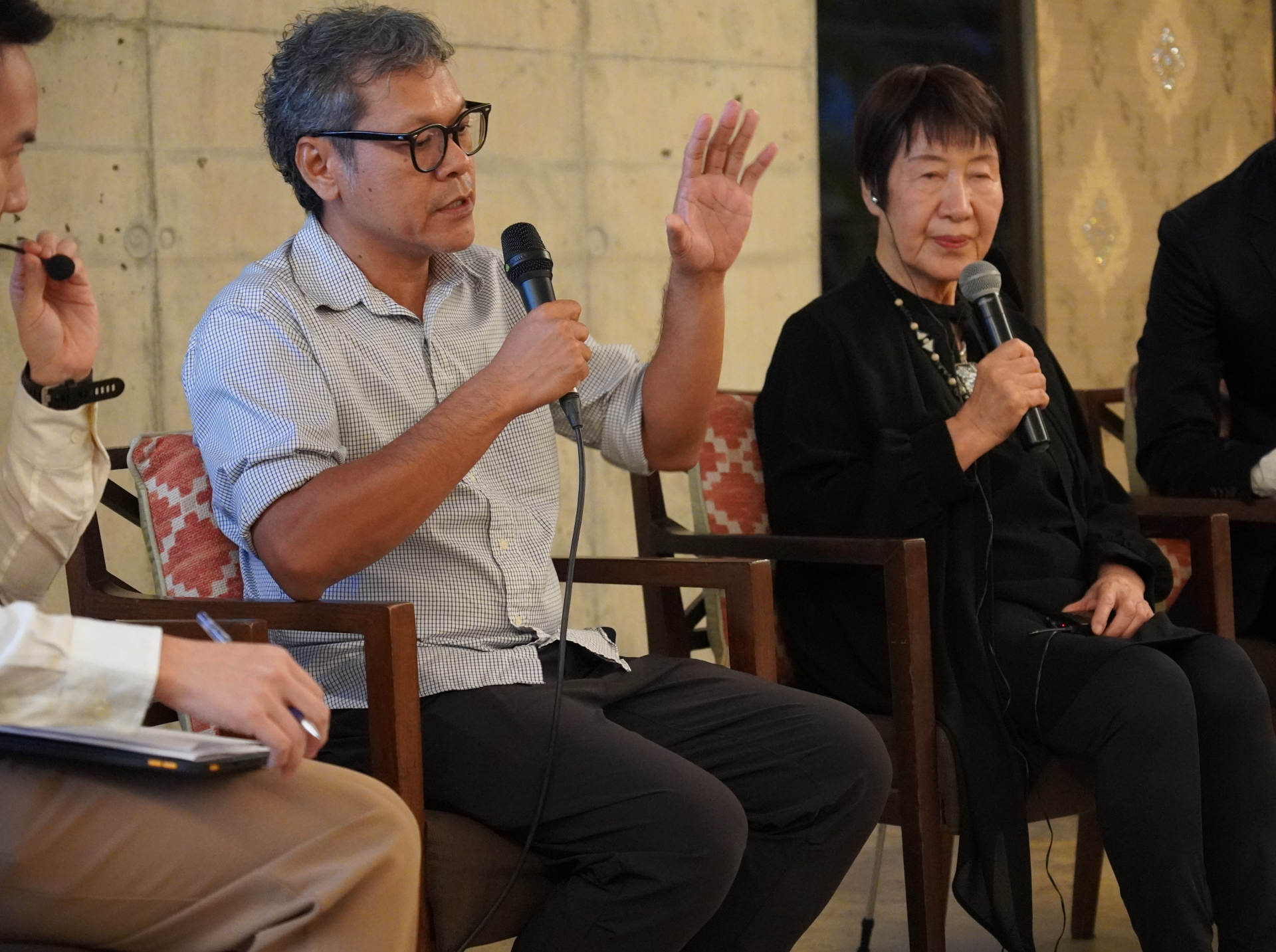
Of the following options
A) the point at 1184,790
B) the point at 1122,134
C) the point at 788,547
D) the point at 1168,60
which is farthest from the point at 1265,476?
the point at 1168,60

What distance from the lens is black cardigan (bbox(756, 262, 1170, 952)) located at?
209 centimetres

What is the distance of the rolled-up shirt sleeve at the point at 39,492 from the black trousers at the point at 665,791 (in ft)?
1.29

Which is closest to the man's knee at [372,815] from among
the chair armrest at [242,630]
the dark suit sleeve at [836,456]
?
the chair armrest at [242,630]

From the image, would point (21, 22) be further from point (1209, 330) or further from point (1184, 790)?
point (1209, 330)

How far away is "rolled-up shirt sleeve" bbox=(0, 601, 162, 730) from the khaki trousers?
112mm

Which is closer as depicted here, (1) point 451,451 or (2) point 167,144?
(1) point 451,451

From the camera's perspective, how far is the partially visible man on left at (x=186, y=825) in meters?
1.23

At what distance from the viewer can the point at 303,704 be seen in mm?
1296

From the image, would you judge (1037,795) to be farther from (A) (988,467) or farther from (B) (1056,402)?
(B) (1056,402)

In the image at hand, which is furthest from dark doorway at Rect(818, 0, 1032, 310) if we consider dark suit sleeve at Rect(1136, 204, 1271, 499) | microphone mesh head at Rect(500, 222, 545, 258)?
microphone mesh head at Rect(500, 222, 545, 258)

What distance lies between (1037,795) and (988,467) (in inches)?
20.6

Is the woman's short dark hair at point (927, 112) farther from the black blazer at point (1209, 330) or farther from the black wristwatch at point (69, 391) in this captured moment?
the black wristwatch at point (69, 391)

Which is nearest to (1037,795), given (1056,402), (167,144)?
(1056,402)

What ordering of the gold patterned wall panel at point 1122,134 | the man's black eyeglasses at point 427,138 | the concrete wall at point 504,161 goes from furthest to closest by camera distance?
the gold patterned wall panel at point 1122,134 < the concrete wall at point 504,161 < the man's black eyeglasses at point 427,138
